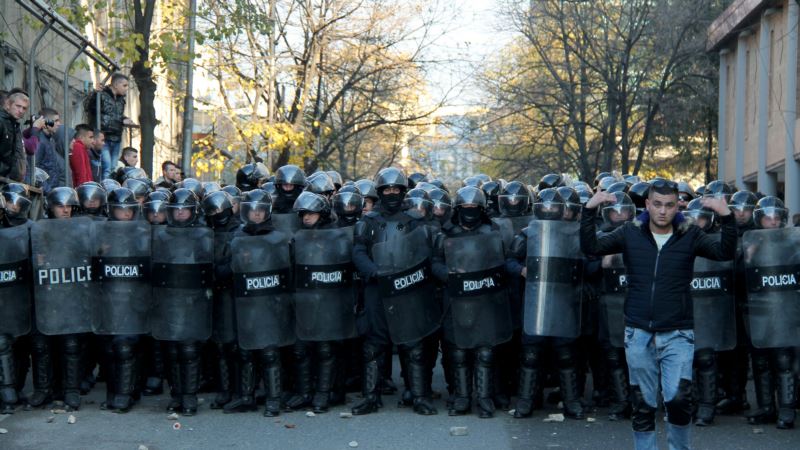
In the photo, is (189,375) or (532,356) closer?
(532,356)

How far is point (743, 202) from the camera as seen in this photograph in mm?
10188

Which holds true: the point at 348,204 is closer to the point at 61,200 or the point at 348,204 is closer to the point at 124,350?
the point at 124,350

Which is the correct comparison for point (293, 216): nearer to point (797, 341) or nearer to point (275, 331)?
point (275, 331)

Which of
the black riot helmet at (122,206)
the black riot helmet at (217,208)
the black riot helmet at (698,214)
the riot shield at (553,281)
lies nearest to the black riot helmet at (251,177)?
the black riot helmet at (217,208)

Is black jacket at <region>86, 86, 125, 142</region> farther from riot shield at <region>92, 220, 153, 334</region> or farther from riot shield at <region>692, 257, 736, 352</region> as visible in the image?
riot shield at <region>692, 257, 736, 352</region>

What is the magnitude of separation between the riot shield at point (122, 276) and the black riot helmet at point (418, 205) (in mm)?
2115

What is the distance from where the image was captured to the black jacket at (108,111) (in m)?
15.9

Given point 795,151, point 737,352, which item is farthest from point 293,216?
point 795,151

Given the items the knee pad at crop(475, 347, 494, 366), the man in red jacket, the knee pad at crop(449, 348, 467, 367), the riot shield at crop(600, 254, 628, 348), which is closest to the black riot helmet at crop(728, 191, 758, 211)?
the riot shield at crop(600, 254, 628, 348)

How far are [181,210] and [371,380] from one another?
2.04m

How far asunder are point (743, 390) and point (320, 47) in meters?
20.4

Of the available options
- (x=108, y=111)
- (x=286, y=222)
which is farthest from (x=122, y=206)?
(x=108, y=111)

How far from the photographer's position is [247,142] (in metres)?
28.2

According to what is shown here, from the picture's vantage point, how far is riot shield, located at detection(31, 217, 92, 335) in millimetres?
10352
